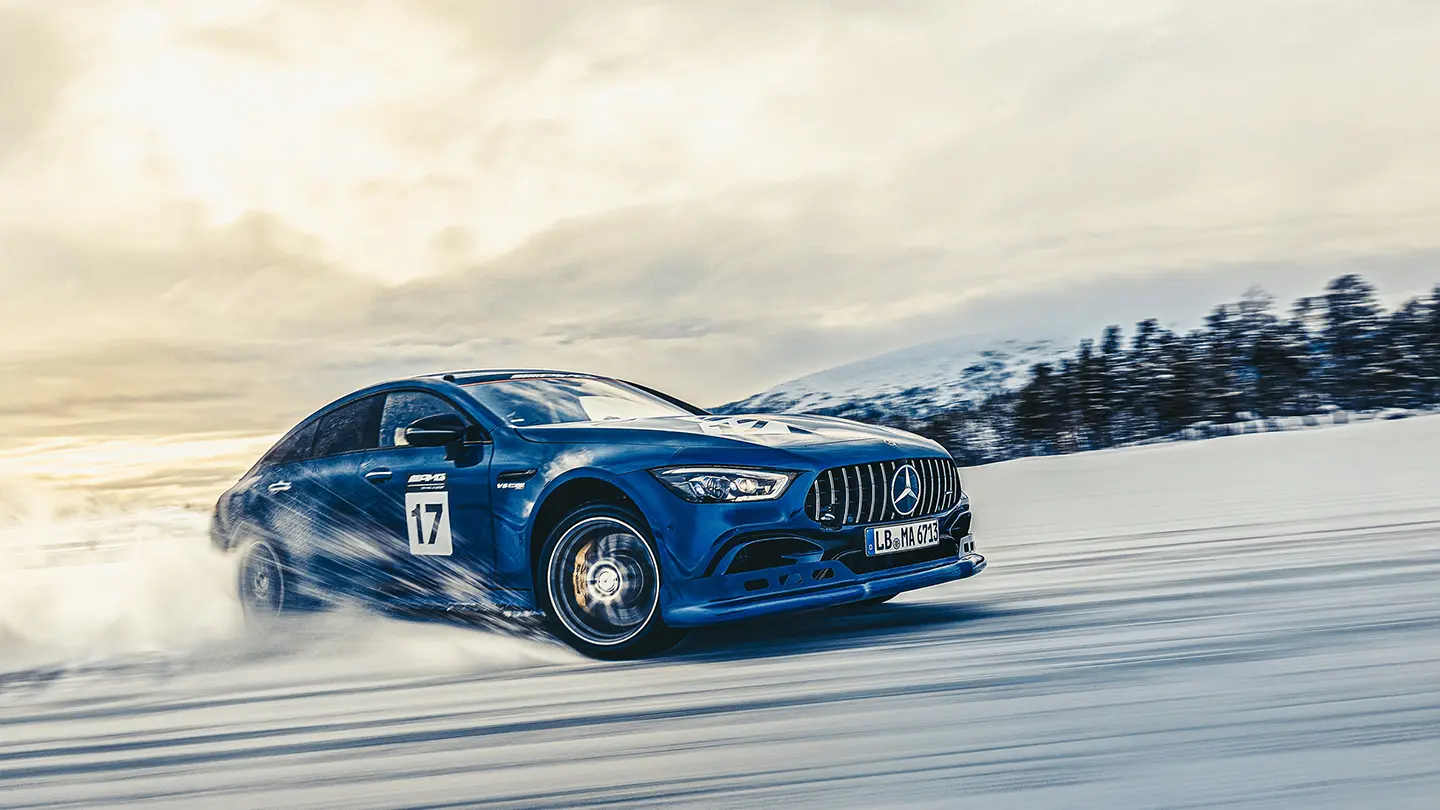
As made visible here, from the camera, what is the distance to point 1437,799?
3.47 metres

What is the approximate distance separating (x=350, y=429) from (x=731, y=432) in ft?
7.97

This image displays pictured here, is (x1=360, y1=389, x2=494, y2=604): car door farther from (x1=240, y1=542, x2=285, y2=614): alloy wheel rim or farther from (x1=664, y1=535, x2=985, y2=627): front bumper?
(x1=664, y1=535, x2=985, y2=627): front bumper

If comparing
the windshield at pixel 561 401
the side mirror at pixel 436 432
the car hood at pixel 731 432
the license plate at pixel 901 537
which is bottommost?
the license plate at pixel 901 537

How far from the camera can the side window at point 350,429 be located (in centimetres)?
803

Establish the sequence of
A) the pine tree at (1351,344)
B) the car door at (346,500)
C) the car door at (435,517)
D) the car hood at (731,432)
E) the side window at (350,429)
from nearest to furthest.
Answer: the car hood at (731,432)
the car door at (435,517)
the car door at (346,500)
the side window at (350,429)
the pine tree at (1351,344)

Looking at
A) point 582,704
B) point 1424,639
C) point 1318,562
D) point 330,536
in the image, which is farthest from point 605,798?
point 1318,562

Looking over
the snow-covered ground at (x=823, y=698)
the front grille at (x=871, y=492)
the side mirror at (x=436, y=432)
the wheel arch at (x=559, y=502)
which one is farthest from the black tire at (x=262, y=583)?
the front grille at (x=871, y=492)

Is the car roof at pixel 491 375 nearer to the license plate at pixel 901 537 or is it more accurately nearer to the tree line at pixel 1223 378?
the license plate at pixel 901 537

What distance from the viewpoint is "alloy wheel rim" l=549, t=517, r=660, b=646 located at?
6.71 m

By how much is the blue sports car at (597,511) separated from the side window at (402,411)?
0.01 metres

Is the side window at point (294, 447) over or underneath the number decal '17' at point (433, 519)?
over

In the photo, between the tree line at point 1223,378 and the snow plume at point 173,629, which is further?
the tree line at point 1223,378

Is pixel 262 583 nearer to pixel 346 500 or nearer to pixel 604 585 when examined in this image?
pixel 346 500

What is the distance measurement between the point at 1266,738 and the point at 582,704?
8.34ft
